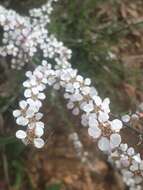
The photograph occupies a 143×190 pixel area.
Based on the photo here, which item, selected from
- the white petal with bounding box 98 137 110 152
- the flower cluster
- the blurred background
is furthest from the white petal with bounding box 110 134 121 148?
the blurred background

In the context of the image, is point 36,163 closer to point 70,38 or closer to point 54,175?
point 54,175

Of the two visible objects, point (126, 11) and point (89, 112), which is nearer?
point (89, 112)

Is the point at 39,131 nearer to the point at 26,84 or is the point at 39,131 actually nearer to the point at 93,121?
the point at 93,121

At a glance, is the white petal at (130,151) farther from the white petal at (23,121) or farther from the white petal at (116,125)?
the white petal at (23,121)

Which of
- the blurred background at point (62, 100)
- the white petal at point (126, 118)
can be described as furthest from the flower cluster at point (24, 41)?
the white petal at point (126, 118)

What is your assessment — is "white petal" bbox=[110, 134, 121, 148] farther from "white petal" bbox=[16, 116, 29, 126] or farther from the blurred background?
the blurred background

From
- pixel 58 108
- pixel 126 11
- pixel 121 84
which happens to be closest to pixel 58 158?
pixel 58 108

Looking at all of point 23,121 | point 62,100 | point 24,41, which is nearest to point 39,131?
point 23,121
